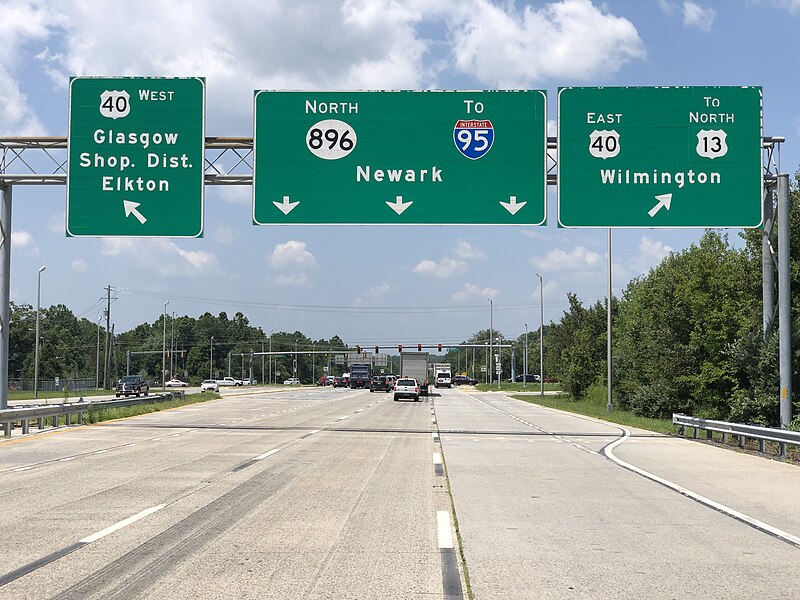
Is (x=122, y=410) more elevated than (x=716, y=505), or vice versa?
(x=716, y=505)

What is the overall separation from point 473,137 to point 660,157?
16.9 ft

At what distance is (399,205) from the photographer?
24.3 meters

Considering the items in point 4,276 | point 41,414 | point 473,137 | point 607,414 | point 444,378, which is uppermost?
point 473,137

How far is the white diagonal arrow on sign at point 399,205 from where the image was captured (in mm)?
24266

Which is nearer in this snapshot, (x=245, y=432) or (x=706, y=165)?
(x=706, y=165)

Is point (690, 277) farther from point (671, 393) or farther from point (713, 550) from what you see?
point (713, 550)

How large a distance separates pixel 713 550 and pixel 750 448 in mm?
15905

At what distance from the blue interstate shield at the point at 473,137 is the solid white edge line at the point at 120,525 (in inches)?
605

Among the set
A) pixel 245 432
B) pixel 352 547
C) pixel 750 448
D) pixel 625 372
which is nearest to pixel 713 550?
pixel 352 547

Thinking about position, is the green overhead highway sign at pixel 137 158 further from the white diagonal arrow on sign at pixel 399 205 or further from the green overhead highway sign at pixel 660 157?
the green overhead highway sign at pixel 660 157

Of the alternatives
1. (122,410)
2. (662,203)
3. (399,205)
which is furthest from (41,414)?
(662,203)

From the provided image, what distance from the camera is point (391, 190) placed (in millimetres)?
24328

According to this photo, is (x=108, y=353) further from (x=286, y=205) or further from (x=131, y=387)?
(x=286, y=205)

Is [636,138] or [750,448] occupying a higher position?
[636,138]
